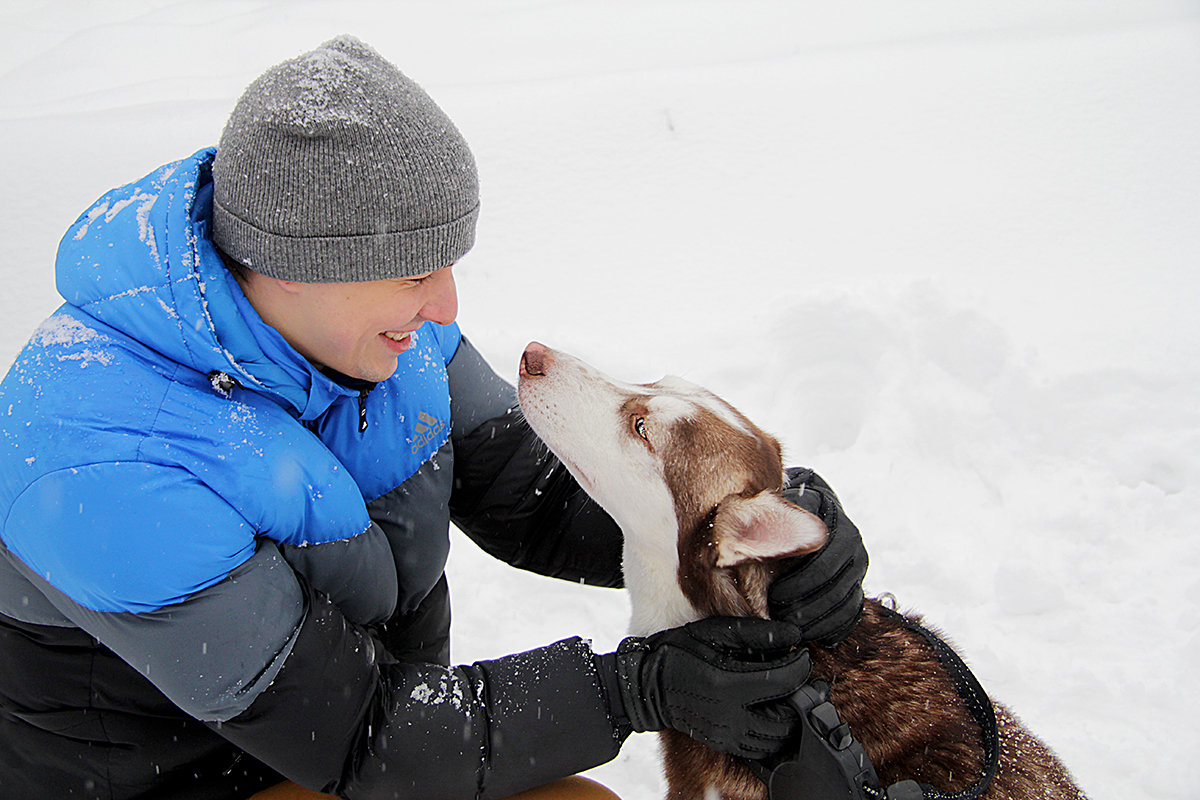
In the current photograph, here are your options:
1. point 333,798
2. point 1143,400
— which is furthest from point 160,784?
point 1143,400

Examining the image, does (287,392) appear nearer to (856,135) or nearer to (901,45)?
(856,135)

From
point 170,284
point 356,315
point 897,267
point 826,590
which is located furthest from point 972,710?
point 897,267

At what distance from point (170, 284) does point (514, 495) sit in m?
1.24

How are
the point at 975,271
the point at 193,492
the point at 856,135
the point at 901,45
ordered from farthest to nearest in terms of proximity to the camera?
the point at 901,45, the point at 856,135, the point at 975,271, the point at 193,492

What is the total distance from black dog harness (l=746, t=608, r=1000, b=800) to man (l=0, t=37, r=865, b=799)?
8cm

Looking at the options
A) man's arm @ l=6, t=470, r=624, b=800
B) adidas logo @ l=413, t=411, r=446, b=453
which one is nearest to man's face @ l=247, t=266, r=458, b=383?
adidas logo @ l=413, t=411, r=446, b=453

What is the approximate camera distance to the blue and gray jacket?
169cm

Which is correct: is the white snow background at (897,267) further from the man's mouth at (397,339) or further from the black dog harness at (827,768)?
the man's mouth at (397,339)

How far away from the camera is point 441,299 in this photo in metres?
2.05

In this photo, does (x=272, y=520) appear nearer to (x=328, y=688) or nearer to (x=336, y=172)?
(x=328, y=688)

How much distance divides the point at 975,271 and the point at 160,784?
505 cm

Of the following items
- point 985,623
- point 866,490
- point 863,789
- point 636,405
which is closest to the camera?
point 863,789

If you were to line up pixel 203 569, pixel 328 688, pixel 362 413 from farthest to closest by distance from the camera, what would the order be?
pixel 362 413
pixel 328 688
pixel 203 569

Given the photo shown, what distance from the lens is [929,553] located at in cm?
380
